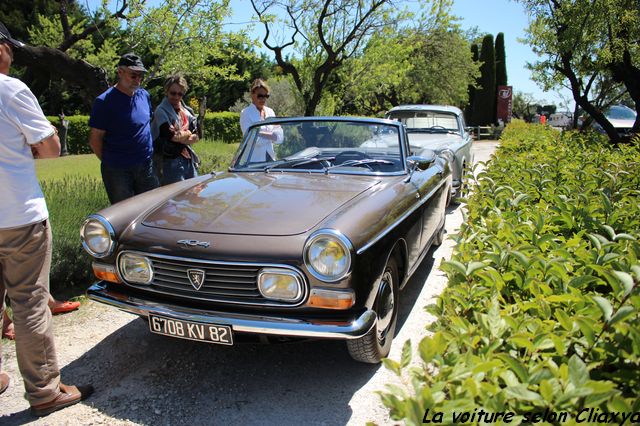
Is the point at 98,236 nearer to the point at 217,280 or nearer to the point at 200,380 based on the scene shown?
the point at 217,280

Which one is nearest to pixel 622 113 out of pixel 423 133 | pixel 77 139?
pixel 423 133

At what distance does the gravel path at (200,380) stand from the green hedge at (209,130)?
1925cm

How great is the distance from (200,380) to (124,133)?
2.45 metres

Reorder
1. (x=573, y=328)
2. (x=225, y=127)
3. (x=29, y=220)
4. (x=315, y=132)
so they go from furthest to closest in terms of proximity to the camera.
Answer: (x=225, y=127) → (x=315, y=132) → (x=29, y=220) → (x=573, y=328)

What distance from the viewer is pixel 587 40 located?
11.0 m

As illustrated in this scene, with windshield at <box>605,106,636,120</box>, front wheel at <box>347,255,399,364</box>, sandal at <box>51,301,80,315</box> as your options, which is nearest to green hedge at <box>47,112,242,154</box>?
windshield at <box>605,106,636,120</box>

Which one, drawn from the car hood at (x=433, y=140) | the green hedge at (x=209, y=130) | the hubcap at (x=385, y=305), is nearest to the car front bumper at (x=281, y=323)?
the hubcap at (x=385, y=305)

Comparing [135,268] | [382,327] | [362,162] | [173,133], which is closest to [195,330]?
[135,268]

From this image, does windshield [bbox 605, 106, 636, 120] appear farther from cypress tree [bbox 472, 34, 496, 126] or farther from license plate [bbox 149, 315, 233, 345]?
license plate [bbox 149, 315, 233, 345]

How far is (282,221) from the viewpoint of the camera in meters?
2.98

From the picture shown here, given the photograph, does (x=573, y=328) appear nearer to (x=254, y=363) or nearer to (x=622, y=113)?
(x=254, y=363)

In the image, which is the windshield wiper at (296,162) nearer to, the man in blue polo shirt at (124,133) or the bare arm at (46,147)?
the man in blue polo shirt at (124,133)

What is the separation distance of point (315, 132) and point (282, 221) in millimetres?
1703

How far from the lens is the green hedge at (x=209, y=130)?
825 inches
